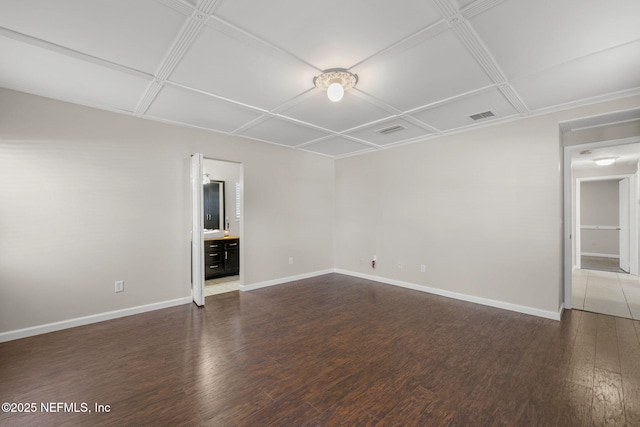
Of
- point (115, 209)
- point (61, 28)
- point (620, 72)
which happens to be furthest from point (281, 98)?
point (620, 72)

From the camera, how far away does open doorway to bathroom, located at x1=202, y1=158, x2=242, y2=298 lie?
214 inches

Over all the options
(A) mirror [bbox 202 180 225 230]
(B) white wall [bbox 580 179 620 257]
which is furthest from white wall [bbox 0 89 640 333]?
(B) white wall [bbox 580 179 620 257]

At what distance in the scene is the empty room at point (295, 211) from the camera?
1.84 meters

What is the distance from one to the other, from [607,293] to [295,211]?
18.5 ft

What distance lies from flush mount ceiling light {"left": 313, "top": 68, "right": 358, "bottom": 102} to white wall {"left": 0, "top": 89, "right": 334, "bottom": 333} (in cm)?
251

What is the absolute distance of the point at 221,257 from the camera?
5645 millimetres

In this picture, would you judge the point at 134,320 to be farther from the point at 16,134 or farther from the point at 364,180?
the point at 364,180

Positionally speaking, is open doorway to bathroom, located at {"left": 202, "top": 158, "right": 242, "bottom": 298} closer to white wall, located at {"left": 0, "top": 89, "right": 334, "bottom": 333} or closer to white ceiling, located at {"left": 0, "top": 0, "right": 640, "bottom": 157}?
white wall, located at {"left": 0, "top": 89, "right": 334, "bottom": 333}

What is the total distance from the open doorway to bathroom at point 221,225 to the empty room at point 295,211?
223 millimetres

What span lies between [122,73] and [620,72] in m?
4.69

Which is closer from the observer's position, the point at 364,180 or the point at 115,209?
the point at 115,209

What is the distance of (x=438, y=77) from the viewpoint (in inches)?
99.9

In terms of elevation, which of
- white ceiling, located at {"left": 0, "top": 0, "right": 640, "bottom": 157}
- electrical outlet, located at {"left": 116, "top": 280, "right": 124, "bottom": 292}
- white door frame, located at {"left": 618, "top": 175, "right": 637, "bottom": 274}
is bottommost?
electrical outlet, located at {"left": 116, "top": 280, "right": 124, "bottom": 292}

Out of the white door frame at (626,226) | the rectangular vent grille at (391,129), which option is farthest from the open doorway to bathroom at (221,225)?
the white door frame at (626,226)
